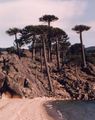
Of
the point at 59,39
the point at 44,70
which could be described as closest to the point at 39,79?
the point at 44,70

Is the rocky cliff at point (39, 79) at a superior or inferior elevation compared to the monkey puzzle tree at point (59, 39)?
inferior

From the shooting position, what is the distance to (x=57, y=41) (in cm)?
10388

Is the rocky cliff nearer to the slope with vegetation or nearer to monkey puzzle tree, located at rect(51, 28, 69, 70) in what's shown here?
the slope with vegetation

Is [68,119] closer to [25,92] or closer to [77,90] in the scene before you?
[25,92]

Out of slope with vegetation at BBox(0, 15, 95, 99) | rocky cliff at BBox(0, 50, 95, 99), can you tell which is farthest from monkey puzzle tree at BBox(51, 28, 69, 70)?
rocky cliff at BBox(0, 50, 95, 99)

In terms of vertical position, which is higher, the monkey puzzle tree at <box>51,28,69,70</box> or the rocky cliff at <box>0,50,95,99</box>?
the monkey puzzle tree at <box>51,28,69,70</box>

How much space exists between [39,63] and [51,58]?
6334 mm

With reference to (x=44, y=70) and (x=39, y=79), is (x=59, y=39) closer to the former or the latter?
(x=44, y=70)

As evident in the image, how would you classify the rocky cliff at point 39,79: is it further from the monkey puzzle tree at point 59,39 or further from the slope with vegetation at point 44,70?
the monkey puzzle tree at point 59,39

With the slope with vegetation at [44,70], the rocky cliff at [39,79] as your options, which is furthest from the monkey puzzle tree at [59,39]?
the rocky cliff at [39,79]

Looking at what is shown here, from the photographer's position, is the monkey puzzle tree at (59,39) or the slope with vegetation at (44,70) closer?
the slope with vegetation at (44,70)

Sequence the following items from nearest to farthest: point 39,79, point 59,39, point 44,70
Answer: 1. point 39,79
2. point 44,70
3. point 59,39

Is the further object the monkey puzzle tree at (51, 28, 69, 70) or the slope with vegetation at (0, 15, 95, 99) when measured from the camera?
the monkey puzzle tree at (51, 28, 69, 70)

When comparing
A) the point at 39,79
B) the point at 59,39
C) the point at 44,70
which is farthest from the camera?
the point at 59,39
